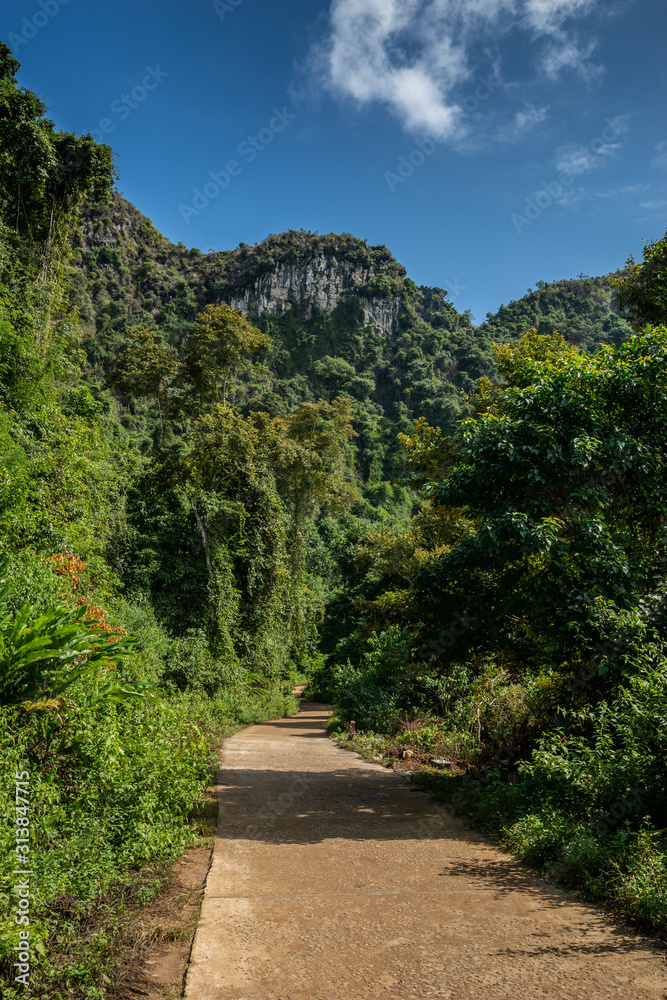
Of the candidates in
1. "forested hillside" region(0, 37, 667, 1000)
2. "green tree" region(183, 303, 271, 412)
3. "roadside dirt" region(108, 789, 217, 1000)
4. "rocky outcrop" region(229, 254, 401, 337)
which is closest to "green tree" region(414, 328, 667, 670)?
"forested hillside" region(0, 37, 667, 1000)

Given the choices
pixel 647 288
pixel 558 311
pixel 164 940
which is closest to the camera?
pixel 164 940

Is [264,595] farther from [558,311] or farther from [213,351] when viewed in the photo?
[558,311]

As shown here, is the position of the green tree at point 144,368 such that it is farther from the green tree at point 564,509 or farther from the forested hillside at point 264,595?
the green tree at point 564,509

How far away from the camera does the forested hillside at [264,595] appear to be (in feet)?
12.1

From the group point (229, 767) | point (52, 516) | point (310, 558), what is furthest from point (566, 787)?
point (310, 558)

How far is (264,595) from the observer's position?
62.4ft

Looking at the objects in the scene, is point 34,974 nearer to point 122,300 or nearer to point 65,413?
point 65,413

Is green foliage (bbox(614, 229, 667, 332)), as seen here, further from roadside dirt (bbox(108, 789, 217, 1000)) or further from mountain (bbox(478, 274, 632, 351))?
mountain (bbox(478, 274, 632, 351))

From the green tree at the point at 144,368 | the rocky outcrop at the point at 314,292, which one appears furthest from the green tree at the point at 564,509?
the rocky outcrop at the point at 314,292

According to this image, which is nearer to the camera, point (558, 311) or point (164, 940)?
point (164, 940)

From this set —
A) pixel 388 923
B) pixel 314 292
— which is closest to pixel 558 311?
pixel 314 292

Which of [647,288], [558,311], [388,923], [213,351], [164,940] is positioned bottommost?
[388,923]

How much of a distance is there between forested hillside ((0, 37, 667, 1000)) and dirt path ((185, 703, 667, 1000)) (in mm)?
408

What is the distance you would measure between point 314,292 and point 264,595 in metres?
58.7
